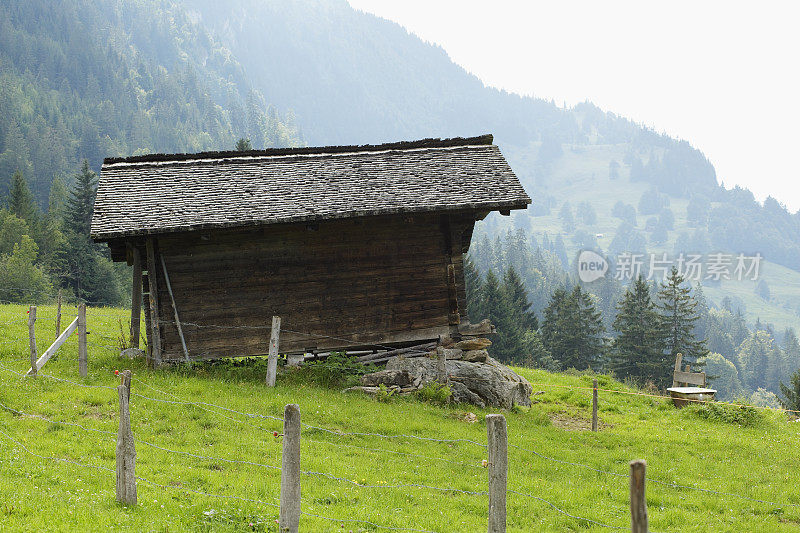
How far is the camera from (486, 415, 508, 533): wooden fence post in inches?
222

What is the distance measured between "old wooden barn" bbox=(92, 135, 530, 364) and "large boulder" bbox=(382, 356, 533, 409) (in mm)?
1117

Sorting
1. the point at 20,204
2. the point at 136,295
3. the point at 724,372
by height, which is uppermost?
the point at 20,204

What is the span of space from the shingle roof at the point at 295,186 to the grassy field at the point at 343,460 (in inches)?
146

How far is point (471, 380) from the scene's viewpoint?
15891 millimetres

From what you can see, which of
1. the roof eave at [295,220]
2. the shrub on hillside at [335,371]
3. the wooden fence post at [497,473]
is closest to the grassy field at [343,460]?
the shrub on hillside at [335,371]

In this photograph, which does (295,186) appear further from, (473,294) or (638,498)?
(473,294)

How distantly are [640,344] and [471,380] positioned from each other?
1901 inches

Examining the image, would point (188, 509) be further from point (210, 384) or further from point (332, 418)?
point (210, 384)

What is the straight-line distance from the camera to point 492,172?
59.3 feet

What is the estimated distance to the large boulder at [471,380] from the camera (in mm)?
15656

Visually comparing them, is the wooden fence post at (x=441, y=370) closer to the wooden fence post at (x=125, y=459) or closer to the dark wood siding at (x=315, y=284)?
the dark wood siding at (x=315, y=284)

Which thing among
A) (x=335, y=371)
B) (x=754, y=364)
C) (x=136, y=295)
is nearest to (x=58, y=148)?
(x=136, y=295)

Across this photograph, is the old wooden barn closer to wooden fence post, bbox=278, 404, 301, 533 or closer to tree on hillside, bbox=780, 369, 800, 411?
wooden fence post, bbox=278, 404, 301, 533

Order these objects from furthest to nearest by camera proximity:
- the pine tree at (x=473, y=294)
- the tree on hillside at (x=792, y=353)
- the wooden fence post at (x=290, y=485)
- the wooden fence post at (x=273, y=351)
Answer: the tree on hillside at (x=792, y=353)
the pine tree at (x=473, y=294)
the wooden fence post at (x=273, y=351)
the wooden fence post at (x=290, y=485)
